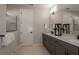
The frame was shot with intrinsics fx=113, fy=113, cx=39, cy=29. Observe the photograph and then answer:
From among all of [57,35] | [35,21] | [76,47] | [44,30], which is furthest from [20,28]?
[76,47]

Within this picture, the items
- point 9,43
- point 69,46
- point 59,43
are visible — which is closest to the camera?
point 69,46

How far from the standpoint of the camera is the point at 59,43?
1729mm

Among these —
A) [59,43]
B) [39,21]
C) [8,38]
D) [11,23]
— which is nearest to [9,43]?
[8,38]

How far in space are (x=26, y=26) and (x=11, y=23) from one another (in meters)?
0.22

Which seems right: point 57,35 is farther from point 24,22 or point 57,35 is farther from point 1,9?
point 1,9

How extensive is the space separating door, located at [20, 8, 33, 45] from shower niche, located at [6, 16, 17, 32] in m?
0.10

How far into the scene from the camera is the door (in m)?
1.65

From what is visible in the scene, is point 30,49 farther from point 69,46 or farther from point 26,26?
point 69,46

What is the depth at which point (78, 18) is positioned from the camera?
1615mm

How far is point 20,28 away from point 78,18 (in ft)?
2.77

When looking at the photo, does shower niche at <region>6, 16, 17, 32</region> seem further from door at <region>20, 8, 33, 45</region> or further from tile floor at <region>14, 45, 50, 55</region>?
tile floor at <region>14, 45, 50, 55</region>

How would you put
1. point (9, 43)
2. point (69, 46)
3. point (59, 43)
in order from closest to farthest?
point (69, 46)
point (9, 43)
point (59, 43)
